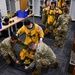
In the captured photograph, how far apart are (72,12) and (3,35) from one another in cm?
356

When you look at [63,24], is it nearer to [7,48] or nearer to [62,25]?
[62,25]

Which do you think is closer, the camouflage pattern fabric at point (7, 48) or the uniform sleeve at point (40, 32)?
the camouflage pattern fabric at point (7, 48)

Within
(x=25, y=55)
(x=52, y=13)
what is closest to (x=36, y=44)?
(x=25, y=55)

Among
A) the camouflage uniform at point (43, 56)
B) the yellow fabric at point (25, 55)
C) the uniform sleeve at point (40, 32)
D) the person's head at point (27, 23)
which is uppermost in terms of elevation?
the person's head at point (27, 23)

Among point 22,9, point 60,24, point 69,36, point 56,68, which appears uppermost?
point 22,9

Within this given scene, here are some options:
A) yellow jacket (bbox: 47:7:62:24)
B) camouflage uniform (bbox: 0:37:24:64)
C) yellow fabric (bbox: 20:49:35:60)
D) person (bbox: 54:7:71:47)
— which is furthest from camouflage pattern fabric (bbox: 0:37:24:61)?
yellow jacket (bbox: 47:7:62:24)

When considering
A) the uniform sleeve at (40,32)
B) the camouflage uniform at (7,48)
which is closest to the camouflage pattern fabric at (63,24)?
the uniform sleeve at (40,32)

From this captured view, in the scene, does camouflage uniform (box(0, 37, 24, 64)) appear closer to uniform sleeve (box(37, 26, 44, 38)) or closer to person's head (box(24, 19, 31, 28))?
person's head (box(24, 19, 31, 28))

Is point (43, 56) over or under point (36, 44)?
under

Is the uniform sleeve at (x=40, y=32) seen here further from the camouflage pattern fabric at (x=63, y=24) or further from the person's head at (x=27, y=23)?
the camouflage pattern fabric at (x=63, y=24)

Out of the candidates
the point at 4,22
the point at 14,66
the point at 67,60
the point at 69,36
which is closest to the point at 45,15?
the point at 69,36

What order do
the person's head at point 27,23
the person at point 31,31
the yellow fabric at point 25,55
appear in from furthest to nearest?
the yellow fabric at point 25,55
the person at point 31,31
the person's head at point 27,23

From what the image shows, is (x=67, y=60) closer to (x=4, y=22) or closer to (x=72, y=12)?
(x=4, y=22)

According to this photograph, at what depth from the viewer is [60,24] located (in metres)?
3.74
